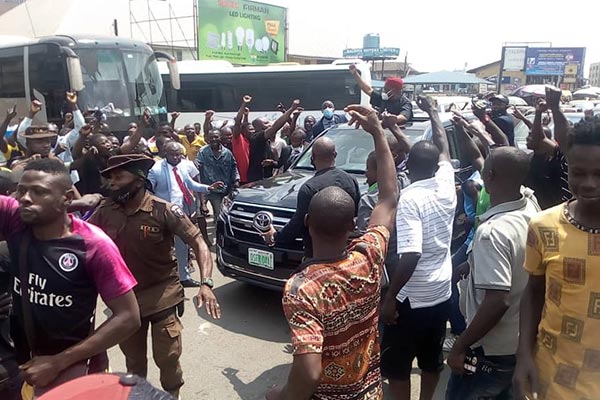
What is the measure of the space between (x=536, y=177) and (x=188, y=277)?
3899mm

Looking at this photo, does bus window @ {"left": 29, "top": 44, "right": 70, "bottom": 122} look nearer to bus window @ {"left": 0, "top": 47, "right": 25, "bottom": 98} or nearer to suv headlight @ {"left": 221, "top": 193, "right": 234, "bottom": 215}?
bus window @ {"left": 0, "top": 47, "right": 25, "bottom": 98}

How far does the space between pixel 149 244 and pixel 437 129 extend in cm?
221

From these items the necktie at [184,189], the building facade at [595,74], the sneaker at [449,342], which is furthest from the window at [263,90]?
the building facade at [595,74]

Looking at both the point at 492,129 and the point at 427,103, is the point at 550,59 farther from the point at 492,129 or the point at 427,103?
the point at 427,103

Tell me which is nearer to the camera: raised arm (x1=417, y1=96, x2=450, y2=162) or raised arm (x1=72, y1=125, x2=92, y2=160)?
raised arm (x1=417, y1=96, x2=450, y2=162)

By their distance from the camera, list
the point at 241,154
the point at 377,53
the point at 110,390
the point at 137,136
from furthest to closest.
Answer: the point at 377,53, the point at 241,154, the point at 137,136, the point at 110,390

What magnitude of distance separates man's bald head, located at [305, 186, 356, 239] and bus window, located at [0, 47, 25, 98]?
46.4ft

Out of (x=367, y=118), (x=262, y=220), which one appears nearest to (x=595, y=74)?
(x=262, y=220)

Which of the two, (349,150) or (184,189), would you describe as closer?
(184,189)

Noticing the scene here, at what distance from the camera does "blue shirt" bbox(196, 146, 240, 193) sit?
6953 mm

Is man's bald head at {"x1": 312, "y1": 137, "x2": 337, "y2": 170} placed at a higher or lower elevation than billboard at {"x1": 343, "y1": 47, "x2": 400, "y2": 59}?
lower

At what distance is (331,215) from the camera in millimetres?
1768

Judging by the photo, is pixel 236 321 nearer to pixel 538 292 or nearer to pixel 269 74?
pixel 538 292

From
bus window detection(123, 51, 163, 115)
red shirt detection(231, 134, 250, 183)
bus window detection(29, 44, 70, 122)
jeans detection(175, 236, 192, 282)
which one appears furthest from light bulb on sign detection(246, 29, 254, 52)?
jeans detection(175, 236, 192, 282)
